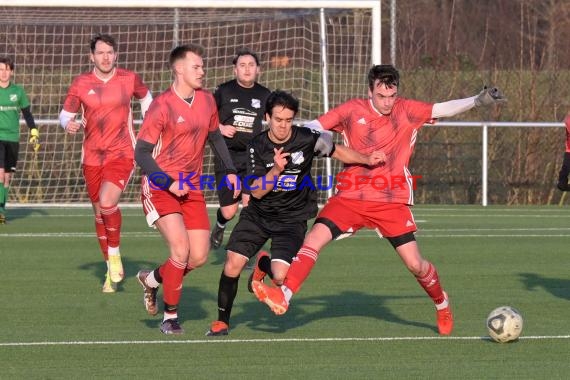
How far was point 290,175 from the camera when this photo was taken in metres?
8.23

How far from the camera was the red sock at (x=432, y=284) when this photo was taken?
8.33 metres

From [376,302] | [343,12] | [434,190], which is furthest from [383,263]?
[434,190]

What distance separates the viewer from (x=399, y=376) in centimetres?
696

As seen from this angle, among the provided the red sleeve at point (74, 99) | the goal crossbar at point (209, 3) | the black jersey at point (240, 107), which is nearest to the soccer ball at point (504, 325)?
the red sleeve at point (74, 99)

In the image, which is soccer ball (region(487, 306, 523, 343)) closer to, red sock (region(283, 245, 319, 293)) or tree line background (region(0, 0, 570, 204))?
red sock (region(283, 245, 319, 293))

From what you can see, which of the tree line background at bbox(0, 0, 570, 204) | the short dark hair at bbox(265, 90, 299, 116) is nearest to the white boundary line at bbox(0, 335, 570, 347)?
the short dark hair at bbox(265, 90, 299, 116)

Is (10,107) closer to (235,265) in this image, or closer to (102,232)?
(102,232)

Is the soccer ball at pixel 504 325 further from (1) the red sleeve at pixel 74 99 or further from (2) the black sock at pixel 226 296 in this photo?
(1) the red sleeve at pixel 74 99

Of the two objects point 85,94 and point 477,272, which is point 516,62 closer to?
point 477,272

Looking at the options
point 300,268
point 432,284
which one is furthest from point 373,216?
point 300,268

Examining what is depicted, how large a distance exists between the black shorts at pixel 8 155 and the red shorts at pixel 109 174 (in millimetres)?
6005

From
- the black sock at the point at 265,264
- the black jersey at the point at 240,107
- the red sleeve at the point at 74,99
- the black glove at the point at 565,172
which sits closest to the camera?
the black sock at the point at 265,264

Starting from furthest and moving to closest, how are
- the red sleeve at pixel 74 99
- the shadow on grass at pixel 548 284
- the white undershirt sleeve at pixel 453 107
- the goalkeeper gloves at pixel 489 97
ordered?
the red sleeve at pixel 74 99 < the shadow on grass at pixel 548 284 < the white undershirt sleeve at pixel 453 107 < the goalkeeper gloves at pixel 489 97

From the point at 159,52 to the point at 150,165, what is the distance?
43.9ft
